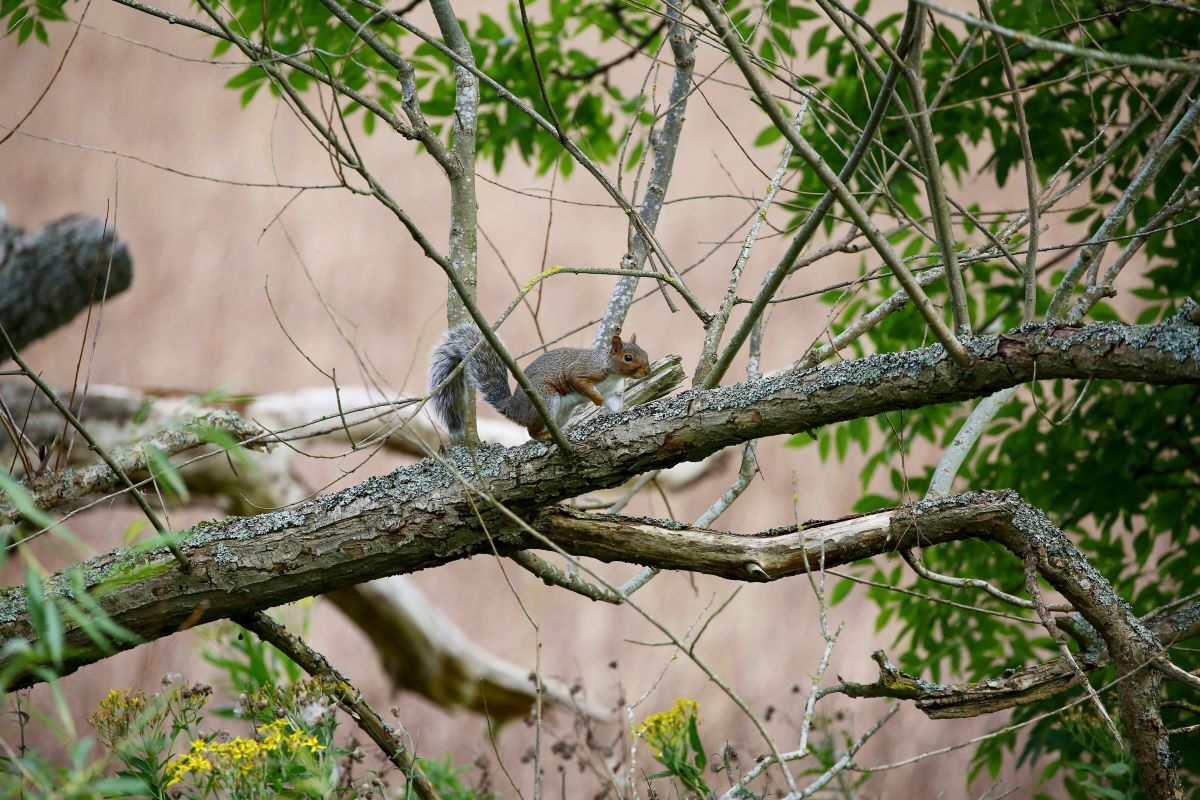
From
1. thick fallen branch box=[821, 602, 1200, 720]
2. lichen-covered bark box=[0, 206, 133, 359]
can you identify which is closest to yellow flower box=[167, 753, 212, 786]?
thick fallen branch box=[821, 602, 1200, 720]

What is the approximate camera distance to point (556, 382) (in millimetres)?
2326

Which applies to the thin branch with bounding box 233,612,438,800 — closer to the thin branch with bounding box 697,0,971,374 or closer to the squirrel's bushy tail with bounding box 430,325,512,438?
the squirrel's bushy tail with bounding box 430,325,512,438

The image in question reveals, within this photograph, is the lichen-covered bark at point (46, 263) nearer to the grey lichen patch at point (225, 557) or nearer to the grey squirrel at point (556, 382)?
the grey squirrel at point (556, 382)

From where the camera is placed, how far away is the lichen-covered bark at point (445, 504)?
133 centimetres

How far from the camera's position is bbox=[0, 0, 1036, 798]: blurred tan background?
5387 millimetres

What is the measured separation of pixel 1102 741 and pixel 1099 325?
112 centimetres

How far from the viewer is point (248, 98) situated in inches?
105

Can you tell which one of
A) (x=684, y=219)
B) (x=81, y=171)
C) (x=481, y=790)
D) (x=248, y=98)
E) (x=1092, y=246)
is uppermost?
(x=81, y=171)

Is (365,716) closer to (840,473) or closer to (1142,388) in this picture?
(1142,388)

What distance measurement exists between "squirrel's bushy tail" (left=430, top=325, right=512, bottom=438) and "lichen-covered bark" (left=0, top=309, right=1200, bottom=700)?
36 centimetres

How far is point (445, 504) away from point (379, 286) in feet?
14.3

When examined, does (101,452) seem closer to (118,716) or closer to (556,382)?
(118,716)

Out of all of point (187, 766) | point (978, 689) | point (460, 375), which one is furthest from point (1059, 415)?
point (187, 766)

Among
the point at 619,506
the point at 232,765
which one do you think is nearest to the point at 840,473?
the point at 619,506
